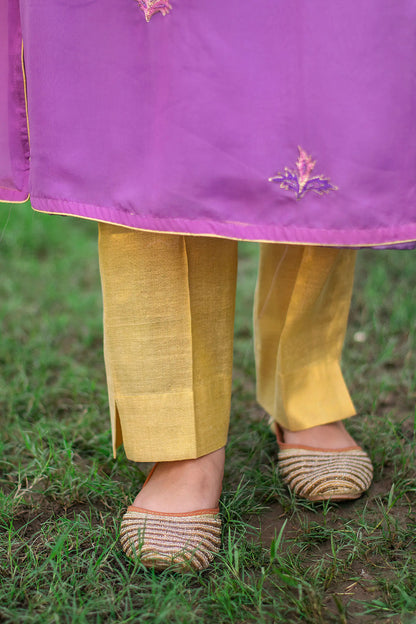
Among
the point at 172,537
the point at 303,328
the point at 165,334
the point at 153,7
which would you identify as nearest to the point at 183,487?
the point at 172,537

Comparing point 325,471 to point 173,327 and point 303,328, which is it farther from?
point 173,327

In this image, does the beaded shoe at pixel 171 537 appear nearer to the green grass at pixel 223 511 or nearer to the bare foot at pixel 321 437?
the green grass at pixel 223 511

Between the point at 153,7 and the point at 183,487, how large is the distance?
31.8 inches

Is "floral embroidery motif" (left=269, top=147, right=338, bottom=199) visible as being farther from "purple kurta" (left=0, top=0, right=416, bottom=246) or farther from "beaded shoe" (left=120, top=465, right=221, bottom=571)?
"beaded shoe" (left=120, top=465, right=221, bottom=571)

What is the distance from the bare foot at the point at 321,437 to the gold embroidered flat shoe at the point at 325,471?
2 cm

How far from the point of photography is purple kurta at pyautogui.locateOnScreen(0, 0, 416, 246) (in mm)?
940

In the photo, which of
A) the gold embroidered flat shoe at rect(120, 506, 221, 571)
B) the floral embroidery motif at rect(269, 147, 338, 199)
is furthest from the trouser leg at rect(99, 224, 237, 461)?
the floral embroidery motif at rect(269, 147, 338, 199)

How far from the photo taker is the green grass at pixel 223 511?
1.04 meters

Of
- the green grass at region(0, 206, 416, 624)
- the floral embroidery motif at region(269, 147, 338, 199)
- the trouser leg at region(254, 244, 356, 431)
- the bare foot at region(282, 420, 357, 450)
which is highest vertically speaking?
the floral embroidery motif at region(269, 147, 338, 199)

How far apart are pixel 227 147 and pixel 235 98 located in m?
0.07

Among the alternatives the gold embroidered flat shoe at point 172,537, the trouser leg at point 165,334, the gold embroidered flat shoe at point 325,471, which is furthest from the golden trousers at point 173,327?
the gold embroidered flat shoe at point 325,471

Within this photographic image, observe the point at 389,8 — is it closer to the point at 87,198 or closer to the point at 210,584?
the point at 87,198

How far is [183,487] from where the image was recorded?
3.95ft

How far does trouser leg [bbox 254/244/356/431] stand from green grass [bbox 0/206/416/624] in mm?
166
